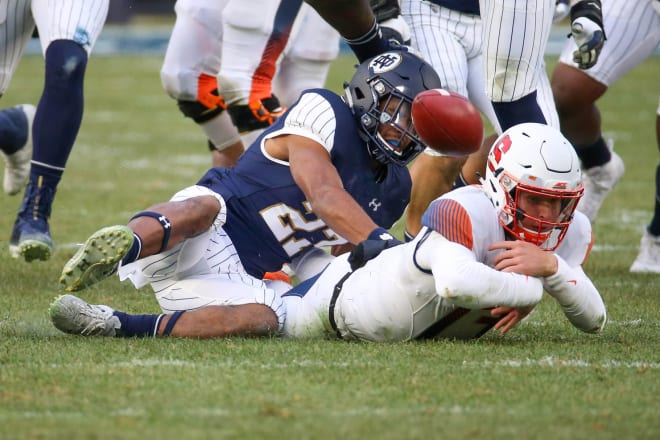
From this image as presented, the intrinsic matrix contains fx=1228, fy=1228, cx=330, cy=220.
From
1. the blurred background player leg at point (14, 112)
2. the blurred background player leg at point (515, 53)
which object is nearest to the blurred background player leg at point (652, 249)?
the blurred background player leg at point (515, 53)

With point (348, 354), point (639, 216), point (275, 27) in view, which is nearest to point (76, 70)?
point (275, 27)

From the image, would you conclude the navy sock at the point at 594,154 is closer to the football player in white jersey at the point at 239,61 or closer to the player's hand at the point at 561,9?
the player's hand at the point at 561,9

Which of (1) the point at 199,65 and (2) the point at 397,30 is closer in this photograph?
(2) the point at 397,30

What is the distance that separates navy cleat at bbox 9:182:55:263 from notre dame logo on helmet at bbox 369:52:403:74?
1.44 meters

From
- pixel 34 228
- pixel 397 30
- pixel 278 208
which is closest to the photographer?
pixel 278 208

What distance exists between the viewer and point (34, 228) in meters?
4.69

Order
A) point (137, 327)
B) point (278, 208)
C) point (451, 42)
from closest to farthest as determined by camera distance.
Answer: point (137, 327) → point (278, 208) → point (451, 42)

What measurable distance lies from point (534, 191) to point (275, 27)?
8.75 feet

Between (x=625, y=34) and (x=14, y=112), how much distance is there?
2.78 metres

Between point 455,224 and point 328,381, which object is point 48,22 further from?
point 328,381

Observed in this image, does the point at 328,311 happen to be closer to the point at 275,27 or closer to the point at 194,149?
the point at 275,27

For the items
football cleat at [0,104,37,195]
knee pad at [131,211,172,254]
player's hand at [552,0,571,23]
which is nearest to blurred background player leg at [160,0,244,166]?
football cleat at [0,104,37,195]

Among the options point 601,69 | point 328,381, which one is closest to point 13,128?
point 601,69

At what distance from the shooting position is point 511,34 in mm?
4176
